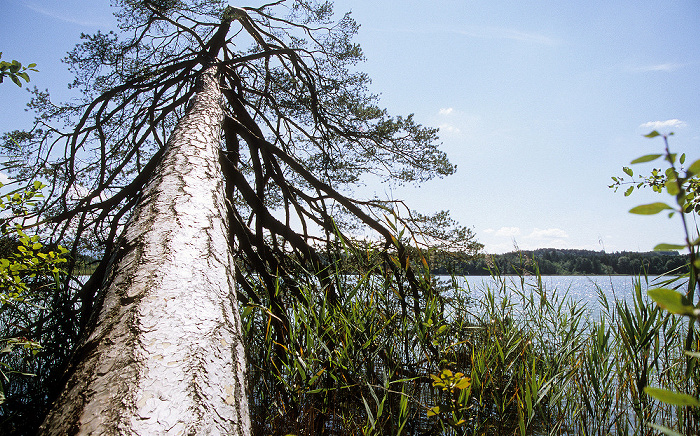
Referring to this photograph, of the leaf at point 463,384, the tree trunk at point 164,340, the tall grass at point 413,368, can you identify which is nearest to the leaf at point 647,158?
the tree trunk at point 164,340

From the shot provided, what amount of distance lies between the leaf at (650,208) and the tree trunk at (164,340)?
0.88m

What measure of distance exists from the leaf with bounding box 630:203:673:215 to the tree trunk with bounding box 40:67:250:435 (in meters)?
0.88

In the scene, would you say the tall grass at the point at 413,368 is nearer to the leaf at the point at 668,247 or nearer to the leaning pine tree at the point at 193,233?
the leaning pine tree at the point at 193,233

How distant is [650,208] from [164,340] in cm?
103

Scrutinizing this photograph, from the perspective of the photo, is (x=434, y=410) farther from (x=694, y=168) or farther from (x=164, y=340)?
(x=694, y=168)

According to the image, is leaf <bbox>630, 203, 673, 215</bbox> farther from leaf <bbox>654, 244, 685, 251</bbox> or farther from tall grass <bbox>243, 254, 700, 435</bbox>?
tall grass <bbox>243, 254, 700, 435</bbox>

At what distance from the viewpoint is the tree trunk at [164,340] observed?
31.0 inches

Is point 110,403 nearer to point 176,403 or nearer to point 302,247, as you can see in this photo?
point 176,403

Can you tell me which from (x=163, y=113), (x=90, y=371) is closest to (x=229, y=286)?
(x=90, y=371)

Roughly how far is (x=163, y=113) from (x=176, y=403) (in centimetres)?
404

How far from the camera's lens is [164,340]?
957mm

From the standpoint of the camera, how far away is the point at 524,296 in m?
2.78

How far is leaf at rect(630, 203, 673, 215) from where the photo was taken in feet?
1.15

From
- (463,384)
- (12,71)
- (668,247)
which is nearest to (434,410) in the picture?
(463,384)
